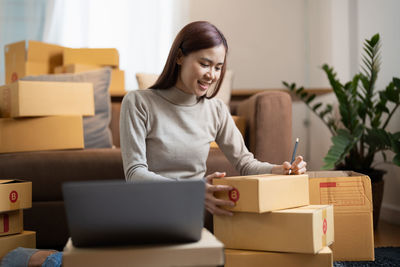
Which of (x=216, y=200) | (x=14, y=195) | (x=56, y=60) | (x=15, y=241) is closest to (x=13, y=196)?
(x=14, y=195)

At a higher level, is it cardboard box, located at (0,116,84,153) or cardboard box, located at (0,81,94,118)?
cardboard box, located at (0,81,94,118)

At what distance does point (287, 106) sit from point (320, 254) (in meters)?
0.93

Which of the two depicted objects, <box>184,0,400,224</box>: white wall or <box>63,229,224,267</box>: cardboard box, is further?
<box>184,0,400,224</box>: white wall

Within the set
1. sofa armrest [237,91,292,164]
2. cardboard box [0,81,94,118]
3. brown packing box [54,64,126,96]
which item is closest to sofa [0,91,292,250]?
sofa armrest [237,91,292,164]

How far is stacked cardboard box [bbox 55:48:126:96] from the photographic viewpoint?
275 cm

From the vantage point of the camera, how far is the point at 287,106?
1.94 metres

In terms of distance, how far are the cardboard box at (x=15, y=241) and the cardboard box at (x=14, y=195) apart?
101 mm

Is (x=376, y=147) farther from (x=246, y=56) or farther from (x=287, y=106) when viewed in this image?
(x=246, y=56)

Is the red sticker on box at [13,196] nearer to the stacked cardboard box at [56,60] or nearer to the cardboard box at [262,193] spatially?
the cardboard box at [262,193]

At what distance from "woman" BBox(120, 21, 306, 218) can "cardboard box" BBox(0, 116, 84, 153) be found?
72 centimetres

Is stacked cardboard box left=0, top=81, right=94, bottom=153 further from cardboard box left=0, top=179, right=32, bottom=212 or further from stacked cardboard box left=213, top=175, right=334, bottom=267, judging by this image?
stacked cardboard box left=213, top=175, right=334, bottom=267

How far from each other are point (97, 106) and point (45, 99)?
37cm

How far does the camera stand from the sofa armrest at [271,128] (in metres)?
1.88

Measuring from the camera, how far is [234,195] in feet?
3.71
